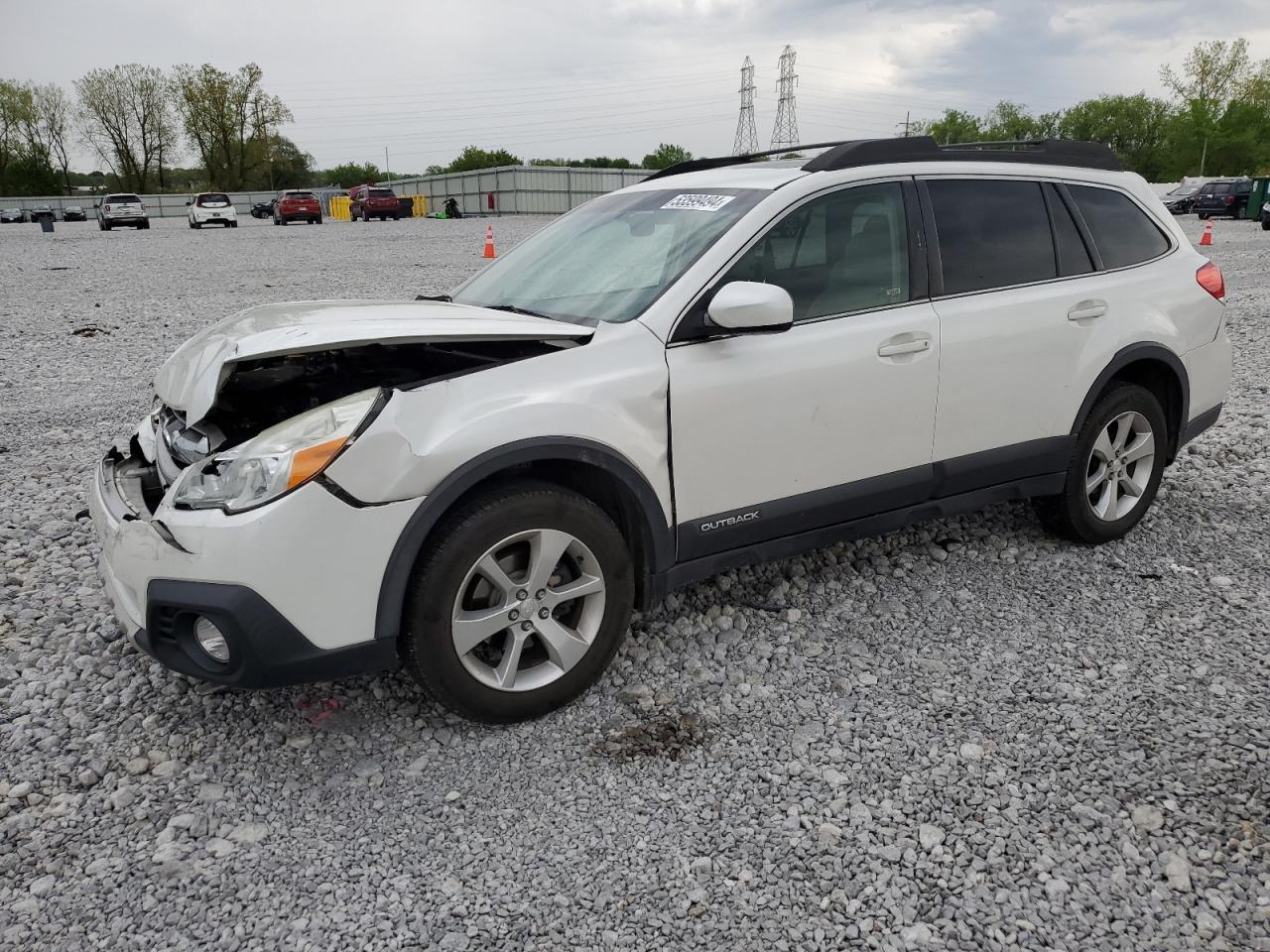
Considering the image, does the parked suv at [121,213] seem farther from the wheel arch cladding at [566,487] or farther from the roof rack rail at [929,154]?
the wheel arch cladding at [566,487]

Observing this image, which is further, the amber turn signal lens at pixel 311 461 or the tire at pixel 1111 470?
the tire at pixel 1111 470

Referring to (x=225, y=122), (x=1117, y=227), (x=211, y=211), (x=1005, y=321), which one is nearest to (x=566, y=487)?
(x=1005, y=321)

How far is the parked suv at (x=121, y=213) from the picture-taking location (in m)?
38.1

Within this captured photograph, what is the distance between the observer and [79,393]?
804 centimetres

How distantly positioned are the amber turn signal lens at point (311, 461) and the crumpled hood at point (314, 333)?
1.17ft

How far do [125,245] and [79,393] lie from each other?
21.4 m

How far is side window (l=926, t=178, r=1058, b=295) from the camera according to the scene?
12.7 feet

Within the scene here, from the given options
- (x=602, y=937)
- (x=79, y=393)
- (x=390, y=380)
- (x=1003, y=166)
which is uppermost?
(x=1003, y=166)

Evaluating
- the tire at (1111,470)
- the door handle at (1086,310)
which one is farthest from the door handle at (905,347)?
the tire at (1111,470)

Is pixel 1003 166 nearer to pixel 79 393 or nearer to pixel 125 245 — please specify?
pixel 79 393

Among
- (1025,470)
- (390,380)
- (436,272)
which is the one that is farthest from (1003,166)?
(436,272)

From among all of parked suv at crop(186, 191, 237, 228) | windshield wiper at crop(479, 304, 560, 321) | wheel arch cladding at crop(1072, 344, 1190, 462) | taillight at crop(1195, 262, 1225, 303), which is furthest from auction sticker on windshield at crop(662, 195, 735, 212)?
parked suv at crop(186, 191, 237, 228)

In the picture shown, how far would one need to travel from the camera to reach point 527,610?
303cm

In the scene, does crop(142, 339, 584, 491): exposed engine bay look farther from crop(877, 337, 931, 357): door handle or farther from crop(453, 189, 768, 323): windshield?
crop(877, 337, 931, 357): door handle
